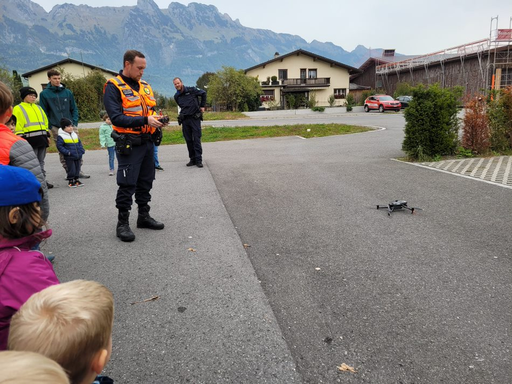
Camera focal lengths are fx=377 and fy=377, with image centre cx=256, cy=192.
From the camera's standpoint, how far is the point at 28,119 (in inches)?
250

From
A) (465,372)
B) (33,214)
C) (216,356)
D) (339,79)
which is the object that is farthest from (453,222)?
(339,79)

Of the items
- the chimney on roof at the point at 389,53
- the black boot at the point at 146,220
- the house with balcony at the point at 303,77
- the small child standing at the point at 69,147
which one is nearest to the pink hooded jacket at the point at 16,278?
the black boot at the point at 146,220

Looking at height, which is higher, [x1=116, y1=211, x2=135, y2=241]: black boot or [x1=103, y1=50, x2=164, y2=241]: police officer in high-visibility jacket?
[x1=103, y1=50, x2=164, y2=241]: police officer in high-visibility jacket

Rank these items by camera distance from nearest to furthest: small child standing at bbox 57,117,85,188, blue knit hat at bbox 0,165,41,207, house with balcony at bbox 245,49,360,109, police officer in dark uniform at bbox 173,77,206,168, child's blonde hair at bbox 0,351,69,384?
child's blonde hair at bbox 0,351,69,384 → blue knit hat at bbox 0,165,41,207 → small child standing at bbox 57,117,85,188 → police officer in dark uniform at bbox 173,77,206,168 → house with balcony at bbox 245,49,360,109

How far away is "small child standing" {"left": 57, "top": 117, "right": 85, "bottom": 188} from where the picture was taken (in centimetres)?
799

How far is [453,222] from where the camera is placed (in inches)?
196

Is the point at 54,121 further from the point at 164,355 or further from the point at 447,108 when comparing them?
the point at 447,108

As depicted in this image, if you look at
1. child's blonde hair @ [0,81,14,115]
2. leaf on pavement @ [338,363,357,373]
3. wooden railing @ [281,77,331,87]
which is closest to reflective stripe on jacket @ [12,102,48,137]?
child's blonde hair @ [0,81,14,115]

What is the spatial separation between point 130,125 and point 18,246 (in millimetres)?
2710

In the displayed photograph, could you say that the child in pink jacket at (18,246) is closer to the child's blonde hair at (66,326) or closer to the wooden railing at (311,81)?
the child's blonde hair at (66,326)

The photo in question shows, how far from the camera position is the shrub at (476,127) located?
9648mm

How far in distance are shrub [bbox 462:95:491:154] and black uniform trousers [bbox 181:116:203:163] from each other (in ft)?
22.7

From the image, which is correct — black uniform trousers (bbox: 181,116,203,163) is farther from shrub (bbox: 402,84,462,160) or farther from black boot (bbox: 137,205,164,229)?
shrub (bbox: 402,84,462,160)

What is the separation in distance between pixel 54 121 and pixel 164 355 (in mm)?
7475
